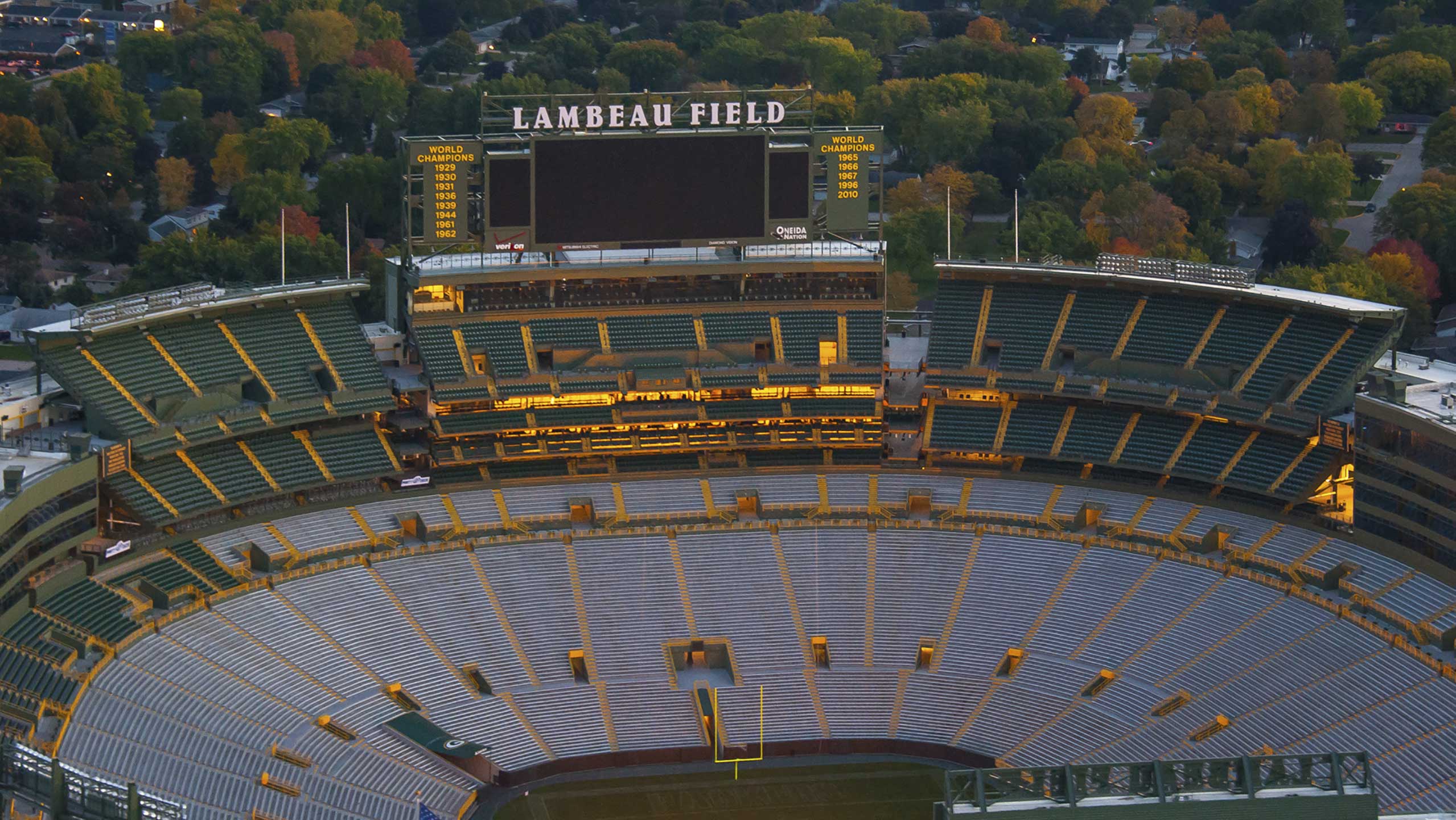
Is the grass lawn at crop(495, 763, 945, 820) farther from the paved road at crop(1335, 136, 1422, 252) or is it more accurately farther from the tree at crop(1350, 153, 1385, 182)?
the tree at crop(1350, 153, 1385, 182)

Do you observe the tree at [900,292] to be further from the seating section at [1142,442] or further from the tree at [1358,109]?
the tree at [1358,109]

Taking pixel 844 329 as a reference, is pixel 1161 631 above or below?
below

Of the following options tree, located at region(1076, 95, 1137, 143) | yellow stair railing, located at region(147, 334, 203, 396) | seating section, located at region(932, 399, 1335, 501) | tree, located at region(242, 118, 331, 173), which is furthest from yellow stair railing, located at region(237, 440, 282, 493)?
tree, located at region(1076, 95, 1137, 143)

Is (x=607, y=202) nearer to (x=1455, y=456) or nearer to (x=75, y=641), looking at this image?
(x=75, y=641)

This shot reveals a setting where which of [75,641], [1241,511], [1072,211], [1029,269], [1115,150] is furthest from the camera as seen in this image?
[1115,150]

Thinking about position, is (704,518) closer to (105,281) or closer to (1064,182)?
(105,281)

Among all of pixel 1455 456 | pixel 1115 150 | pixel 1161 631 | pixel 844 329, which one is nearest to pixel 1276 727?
pixel 1161 631
